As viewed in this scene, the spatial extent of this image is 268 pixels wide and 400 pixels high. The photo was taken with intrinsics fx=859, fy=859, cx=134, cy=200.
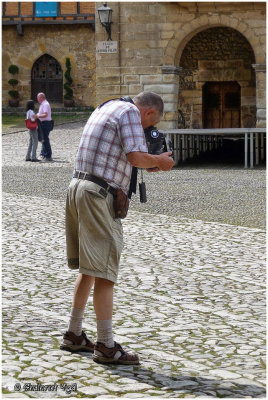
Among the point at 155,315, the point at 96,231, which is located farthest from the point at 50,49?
the point at 96,231

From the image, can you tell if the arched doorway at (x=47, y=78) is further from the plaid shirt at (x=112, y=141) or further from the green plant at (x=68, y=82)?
the plaid shirt at (x=112, y=141)

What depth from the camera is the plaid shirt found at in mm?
4656

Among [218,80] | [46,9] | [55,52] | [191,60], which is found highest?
[46,9]

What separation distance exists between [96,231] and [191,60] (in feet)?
74.9

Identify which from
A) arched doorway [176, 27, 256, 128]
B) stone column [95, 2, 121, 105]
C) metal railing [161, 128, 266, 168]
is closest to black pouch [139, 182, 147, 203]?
metal railing [161, 128, 266, 168]

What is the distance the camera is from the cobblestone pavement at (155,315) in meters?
4.25

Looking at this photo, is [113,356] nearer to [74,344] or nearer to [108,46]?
[74,344]

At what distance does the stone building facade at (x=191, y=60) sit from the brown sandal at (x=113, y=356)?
57.3 feet

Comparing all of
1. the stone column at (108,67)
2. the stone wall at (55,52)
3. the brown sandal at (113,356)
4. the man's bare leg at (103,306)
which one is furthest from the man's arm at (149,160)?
the stone wall at (55,52)

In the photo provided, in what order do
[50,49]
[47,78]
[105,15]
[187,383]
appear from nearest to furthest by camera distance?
[187,383] < [105,15] < [50,49] < [47,78]

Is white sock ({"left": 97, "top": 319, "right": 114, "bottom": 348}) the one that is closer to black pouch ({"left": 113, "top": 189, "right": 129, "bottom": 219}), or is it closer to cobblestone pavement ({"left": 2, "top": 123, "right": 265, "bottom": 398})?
cobblestone pavement ({"left": 2, "top": 123, "right": 265, "bottom": 398})

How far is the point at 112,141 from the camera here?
4727 millimetres

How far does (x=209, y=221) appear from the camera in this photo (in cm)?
1059

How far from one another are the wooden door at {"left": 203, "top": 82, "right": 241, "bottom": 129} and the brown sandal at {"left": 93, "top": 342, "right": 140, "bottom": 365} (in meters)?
23.7
